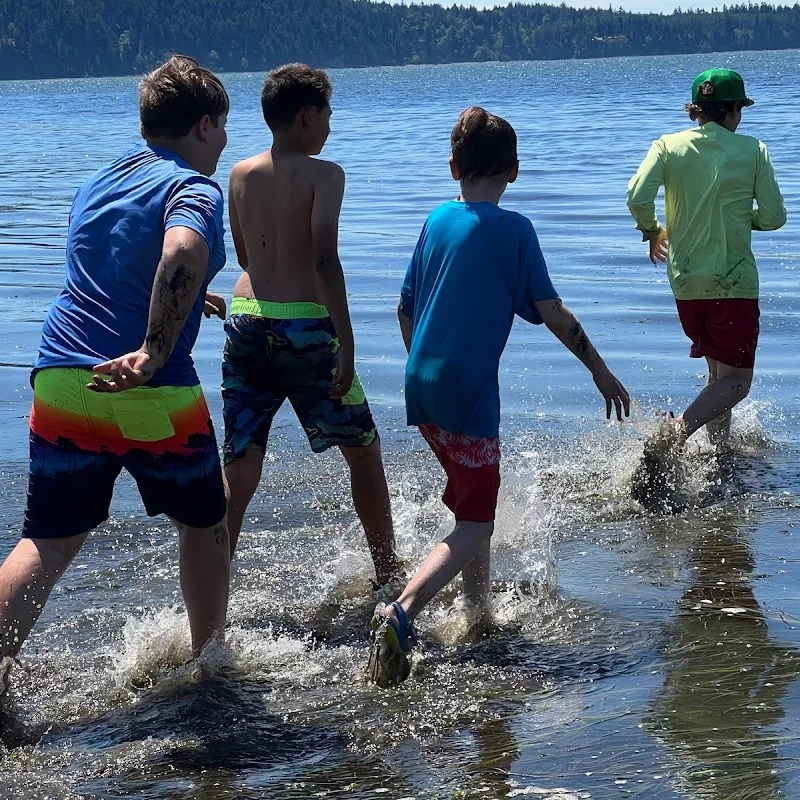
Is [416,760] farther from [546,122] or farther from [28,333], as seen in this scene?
[546,122]

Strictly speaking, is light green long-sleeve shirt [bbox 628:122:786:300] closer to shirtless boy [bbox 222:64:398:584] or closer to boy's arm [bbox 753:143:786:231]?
boy's arm [bbox 753:143:786:231]

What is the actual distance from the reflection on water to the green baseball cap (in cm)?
244

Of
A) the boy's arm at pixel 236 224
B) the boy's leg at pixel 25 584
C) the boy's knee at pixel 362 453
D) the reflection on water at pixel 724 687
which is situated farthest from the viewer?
the boy's knee at pixel 362 453

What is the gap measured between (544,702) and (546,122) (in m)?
41.3

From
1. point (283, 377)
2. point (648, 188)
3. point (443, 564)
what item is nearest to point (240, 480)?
point (283, 377)

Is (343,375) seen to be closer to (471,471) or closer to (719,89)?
(471,471)

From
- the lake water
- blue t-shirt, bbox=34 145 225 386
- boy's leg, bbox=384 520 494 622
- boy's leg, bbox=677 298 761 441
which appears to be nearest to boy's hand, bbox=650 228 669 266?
boy's leg, bbox=677 298 761 441

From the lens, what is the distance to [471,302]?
443cm

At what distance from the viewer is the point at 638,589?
5.23 meters

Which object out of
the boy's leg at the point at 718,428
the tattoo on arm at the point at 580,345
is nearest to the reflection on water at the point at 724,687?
the tattoo on arm at the point at 580,345

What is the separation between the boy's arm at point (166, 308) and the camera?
3619 millimetres

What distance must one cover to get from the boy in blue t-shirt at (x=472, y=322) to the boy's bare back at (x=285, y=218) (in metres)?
0.39

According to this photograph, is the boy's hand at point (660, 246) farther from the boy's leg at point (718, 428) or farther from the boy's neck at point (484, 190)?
the boy's neck at point (484, 190)

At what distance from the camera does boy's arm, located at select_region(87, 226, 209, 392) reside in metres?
3.62
